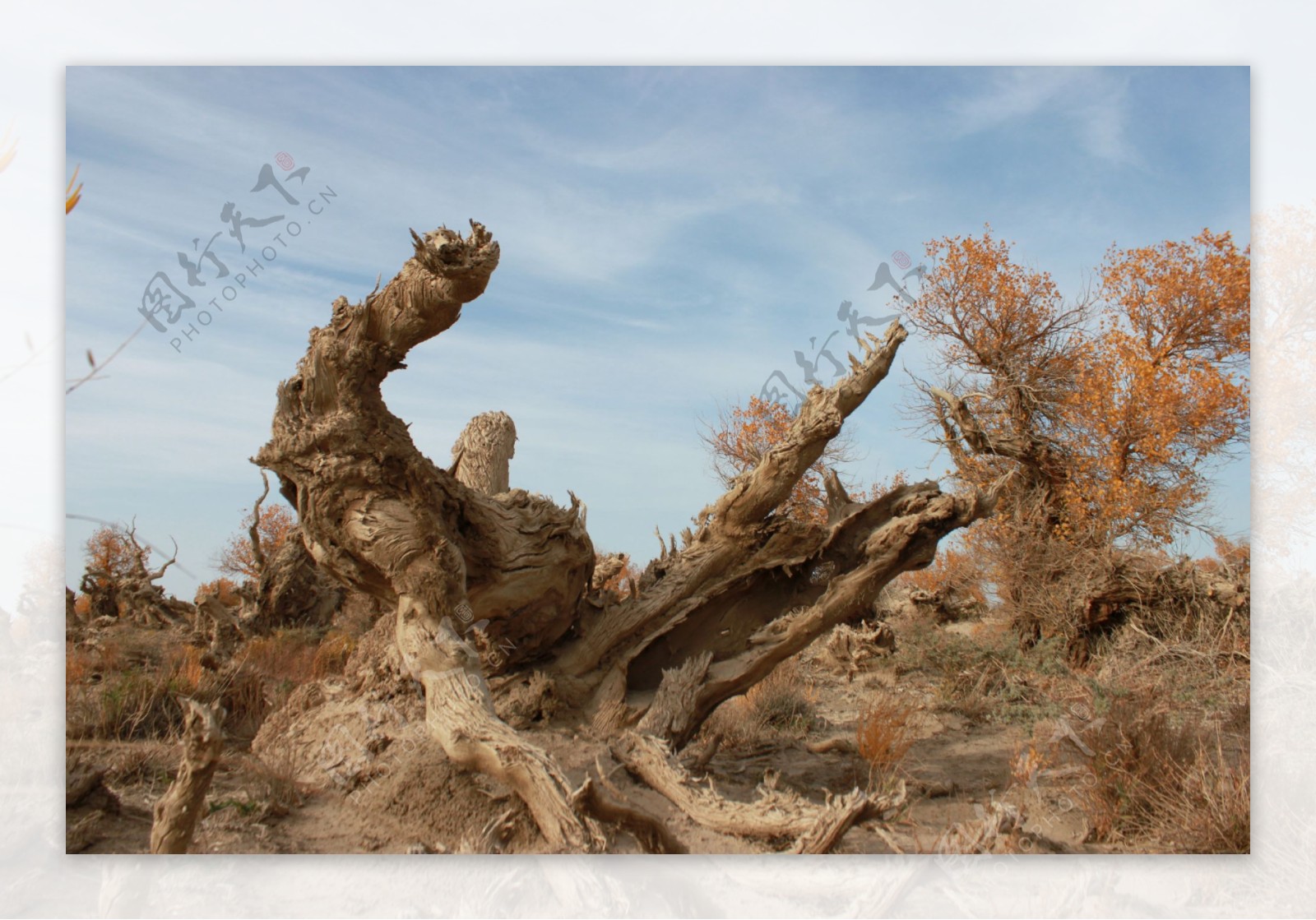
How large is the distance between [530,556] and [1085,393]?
354 inches

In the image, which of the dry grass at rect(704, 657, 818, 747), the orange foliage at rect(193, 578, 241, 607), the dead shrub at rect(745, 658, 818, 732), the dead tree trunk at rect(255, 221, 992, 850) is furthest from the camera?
the orange foliage at rect(193, 578, 241, 607)

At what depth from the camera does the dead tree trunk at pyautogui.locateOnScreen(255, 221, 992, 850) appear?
4.99 m

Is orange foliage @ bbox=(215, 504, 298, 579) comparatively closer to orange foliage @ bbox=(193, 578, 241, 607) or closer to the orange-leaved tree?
orange foliage @ bbox=(193, 578, 241, 607)

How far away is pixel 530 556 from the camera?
6.30m

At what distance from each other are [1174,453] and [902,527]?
262 inches

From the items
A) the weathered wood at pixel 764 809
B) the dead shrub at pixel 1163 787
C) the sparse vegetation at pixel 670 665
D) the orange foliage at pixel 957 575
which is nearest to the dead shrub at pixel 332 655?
the sparse vegetation at pixel 670 665

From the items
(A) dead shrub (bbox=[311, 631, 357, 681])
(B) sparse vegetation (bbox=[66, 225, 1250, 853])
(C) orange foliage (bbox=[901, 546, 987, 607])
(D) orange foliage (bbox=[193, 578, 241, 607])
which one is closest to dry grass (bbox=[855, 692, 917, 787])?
(B) sparse vegetation (bbox=[66, 225, 1250, 853])

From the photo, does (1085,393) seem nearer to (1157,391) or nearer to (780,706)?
(1157,391)

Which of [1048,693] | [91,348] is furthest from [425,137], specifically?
[1048,693]

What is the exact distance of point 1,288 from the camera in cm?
535

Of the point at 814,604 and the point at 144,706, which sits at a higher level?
the point at 814,604

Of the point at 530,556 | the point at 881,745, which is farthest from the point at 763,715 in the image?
the point at 530,556

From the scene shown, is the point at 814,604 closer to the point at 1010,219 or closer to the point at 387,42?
the point at 1010,219

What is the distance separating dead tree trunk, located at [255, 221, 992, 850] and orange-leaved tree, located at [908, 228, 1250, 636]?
476cm
